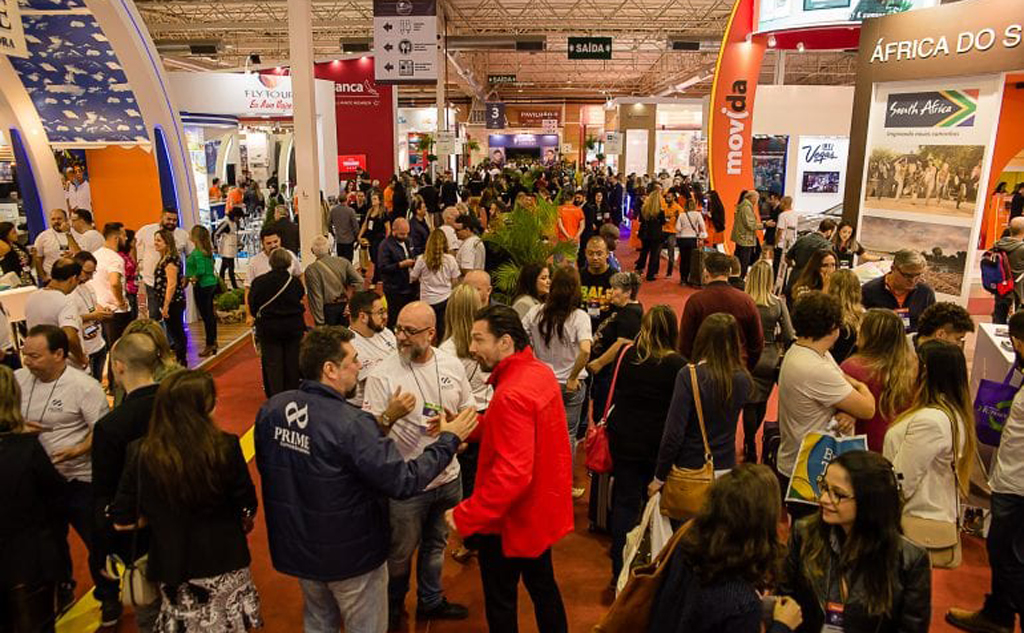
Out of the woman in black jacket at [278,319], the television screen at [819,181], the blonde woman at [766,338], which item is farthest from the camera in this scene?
the television screen at [819,181]

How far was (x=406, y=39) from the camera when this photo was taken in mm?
12430

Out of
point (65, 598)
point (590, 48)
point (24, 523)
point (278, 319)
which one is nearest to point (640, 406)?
point (24, 523)

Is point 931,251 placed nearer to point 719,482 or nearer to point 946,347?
point 946,347

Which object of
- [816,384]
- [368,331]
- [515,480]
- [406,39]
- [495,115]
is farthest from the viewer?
[495,115]

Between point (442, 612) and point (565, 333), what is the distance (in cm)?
162

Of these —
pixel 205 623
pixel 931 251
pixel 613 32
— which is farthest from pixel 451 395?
pixel 613 32

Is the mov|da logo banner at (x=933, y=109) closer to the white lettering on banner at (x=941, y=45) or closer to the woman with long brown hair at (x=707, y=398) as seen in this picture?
the white lettering on banner at (x=941, y=45)

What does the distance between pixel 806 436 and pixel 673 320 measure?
2.42 ft

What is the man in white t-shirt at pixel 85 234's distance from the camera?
286 inches

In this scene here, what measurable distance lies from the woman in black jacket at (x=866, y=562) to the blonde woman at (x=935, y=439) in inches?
35.9

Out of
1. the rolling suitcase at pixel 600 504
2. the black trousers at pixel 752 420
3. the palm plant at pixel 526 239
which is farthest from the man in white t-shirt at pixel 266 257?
the black trousers at pixel 752 420

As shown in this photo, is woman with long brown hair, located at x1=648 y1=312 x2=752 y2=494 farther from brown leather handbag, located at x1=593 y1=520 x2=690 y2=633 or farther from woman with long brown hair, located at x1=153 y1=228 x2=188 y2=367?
woman with long brown hair, located at x1=153 y1=228 x2=188 y2=367

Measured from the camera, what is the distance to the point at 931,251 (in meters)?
7.64

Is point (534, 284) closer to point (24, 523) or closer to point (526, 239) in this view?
point (526, 239)
